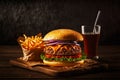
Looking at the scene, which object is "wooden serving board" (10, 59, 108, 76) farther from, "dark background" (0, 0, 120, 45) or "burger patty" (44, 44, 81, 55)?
"dark background" (0, 0, 120, 45)

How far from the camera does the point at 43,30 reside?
3232 millimetres

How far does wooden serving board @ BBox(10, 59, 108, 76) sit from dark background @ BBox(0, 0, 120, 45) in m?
1.04

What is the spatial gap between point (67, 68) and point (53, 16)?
4.12ft

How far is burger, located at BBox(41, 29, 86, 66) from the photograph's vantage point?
81.2 inches

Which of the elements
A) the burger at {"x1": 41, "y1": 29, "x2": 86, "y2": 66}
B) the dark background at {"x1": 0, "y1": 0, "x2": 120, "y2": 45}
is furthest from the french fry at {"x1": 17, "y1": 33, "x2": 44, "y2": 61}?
the dark background at {"x1": 0, "y1": 0, "x2": 120, "y2": 45}

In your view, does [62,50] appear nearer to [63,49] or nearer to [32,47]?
[63,49]

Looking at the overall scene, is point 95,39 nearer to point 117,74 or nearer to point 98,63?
point 98,63

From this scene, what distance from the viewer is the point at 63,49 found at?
210 centimetres

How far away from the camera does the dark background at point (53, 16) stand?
318 centimetres

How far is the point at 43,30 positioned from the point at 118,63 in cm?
112

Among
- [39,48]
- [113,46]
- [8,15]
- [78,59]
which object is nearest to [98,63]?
[78,59]

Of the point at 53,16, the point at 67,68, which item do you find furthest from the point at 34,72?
the point at 53,16

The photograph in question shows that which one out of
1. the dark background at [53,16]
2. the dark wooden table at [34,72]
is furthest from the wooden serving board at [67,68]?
the dark background at [53,16]

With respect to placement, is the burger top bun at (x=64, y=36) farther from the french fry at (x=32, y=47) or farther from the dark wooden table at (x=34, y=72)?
the dark wooden table at (x=34, y=72)
